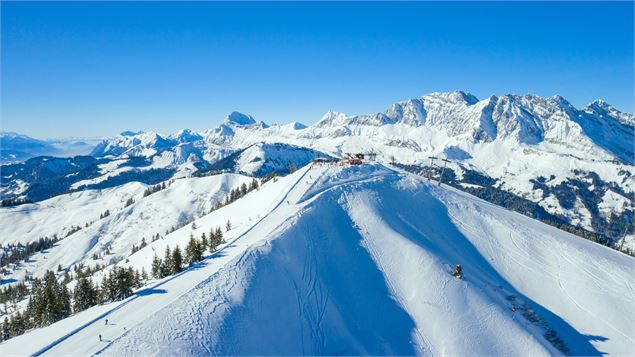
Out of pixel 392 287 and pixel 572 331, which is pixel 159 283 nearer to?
pixel 392 287

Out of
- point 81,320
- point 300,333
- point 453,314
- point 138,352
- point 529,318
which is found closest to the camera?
point 138,352

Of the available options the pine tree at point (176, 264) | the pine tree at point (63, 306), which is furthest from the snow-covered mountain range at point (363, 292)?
the pine tree at point (176, 264)

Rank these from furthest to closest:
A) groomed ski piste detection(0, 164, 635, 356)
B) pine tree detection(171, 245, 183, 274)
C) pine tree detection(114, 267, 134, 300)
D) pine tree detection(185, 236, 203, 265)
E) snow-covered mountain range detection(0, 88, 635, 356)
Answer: pine tree detection(185, 236, 203, 265)
pine tree detection(171, 245, 183, 274)
pine tree detection(114, 267, 134, 300)
snow-covered mountain range detection(0, 88, 635, 356)
groomed ski piste detection(0, 164, 635, 356)

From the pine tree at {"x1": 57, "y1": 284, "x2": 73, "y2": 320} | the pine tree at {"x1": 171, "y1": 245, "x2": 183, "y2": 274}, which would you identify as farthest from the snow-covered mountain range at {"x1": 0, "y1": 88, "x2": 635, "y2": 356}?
the pine tree at {"x1": 171, "y1": 245, "x2": 183, "y2": 274}

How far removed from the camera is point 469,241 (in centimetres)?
6419

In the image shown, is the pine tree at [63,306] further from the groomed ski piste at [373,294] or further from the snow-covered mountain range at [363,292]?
the groomed ski piste at [373,294]

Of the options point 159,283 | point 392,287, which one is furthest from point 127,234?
point 392,287

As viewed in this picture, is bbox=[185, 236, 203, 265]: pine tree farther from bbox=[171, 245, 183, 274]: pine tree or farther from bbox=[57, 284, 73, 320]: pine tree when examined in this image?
bbox=[57, 284, 73, 320]: pine tree

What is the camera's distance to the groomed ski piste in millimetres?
32969

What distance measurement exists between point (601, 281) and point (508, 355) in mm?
31231

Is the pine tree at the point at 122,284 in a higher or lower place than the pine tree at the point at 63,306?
higher

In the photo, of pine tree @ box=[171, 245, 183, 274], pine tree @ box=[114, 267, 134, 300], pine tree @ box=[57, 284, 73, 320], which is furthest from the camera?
pine tree @ box=[171, 245, 183, 274]

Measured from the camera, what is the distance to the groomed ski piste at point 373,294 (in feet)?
108

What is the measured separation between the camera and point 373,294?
4594 cm
